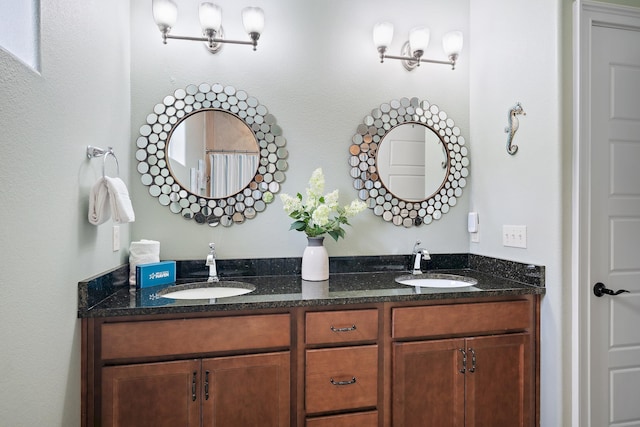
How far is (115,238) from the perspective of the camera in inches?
67.3

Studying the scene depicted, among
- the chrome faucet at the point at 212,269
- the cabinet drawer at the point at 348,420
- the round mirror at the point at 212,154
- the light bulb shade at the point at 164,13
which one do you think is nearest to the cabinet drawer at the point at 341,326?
the cabinet drawer at the point at 348,420

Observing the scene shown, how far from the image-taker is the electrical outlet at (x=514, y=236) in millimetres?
1869

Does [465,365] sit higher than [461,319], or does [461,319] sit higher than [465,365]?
[461,319]

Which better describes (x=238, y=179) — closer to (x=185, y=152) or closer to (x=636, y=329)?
(x=185, y=152)

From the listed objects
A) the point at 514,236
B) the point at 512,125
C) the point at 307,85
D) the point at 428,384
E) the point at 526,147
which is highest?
the point at 307,85

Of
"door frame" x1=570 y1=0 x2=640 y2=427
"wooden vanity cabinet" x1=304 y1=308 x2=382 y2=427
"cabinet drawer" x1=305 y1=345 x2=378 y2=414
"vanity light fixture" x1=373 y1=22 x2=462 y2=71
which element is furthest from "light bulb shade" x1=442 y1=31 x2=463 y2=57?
"cabinet drawer" x1=305 y1=345 x2=378 y2=414

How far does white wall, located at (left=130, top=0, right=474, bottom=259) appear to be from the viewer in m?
2.00

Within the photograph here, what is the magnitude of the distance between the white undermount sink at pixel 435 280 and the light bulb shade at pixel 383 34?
134 centimetres

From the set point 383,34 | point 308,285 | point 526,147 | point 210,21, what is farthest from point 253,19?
point 526,147

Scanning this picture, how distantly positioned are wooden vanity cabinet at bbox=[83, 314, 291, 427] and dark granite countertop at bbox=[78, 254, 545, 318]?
0.22ft

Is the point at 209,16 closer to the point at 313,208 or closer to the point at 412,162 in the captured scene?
the point at 313,208

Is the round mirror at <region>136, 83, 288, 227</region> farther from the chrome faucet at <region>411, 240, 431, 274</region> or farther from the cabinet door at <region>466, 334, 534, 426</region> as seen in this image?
the cabinet door at <region>466, 334, 534, 426</region>

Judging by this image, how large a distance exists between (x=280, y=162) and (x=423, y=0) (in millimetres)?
1385

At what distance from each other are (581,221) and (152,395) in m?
1.96
